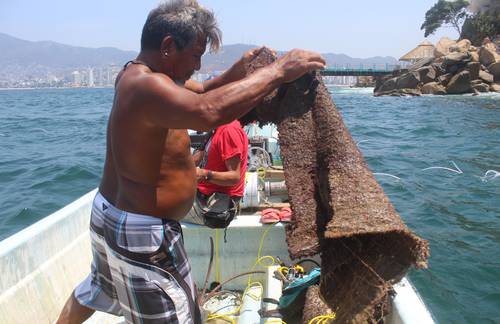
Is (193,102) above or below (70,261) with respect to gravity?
above

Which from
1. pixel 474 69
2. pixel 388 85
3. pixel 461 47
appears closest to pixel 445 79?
pixel 474 69

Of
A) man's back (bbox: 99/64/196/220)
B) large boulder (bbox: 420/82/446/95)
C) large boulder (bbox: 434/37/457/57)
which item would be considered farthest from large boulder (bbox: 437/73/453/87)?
man's back (bbox: 99/64/196/220)

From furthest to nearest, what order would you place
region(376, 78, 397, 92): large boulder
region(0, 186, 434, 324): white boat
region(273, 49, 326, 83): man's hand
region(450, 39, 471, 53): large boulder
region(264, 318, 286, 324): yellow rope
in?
region(376, 78, 397, 92): large boulder < region(450, 39, 471, 53): large boulder < region(264, 318, 286, 324): yellow rope < region(0, 186, 434, 324): white boat < region(273, 49, 326, 83): man's hand

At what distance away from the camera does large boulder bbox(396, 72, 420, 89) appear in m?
49.4

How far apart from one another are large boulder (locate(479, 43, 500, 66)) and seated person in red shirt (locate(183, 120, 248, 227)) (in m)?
46.5

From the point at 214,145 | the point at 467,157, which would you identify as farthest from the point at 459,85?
the point at 214,145

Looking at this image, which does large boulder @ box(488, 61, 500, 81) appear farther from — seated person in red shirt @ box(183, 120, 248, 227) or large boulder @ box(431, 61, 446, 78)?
seated person in red shirt @ box(183, 120, 248, 227)

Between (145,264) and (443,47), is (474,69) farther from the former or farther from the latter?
(145,264)

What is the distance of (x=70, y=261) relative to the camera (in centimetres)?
417

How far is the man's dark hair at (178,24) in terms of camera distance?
7.70ft

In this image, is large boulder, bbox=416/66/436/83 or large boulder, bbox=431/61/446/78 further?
large boulder, bbox=416/66/436/83

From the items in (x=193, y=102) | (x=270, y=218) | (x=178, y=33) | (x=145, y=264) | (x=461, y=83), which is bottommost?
(x=270, y=218)

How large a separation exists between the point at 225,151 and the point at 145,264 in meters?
2.26

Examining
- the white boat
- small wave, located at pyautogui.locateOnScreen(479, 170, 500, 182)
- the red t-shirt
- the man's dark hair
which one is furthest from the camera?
small wave, located at pyautogui.locateOnScreen(479, 170, 500, 182)
